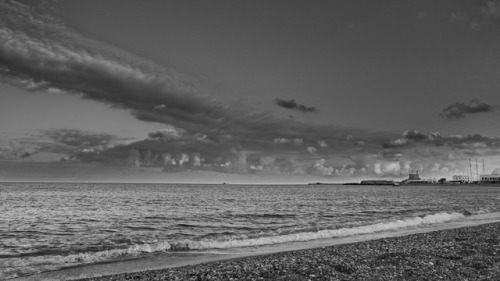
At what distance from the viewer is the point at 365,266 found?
54.8 ft

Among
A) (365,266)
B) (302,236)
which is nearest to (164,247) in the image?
(302,236)

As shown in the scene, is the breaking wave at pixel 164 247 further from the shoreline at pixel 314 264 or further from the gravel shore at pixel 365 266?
the gravel shore at pixel 365 266

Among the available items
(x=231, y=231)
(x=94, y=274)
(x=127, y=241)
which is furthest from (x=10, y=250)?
(x=231, y=231)

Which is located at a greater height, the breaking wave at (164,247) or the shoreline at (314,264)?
the shoreline at (314,264)

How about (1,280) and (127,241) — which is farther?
(127,241)

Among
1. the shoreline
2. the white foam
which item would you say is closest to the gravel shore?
the shoreline

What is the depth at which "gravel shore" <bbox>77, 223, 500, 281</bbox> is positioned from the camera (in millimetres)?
14930

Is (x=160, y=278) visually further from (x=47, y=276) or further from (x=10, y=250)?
(x=10, y=250)

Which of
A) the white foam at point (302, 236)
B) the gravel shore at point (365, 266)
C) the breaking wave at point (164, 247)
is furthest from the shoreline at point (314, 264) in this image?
the white foam at point (302, 236)

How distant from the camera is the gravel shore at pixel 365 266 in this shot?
14930 mm

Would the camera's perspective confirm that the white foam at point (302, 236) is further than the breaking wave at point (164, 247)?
Yes

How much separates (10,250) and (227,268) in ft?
54.8

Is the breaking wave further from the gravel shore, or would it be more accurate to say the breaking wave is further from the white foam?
the gravel shore

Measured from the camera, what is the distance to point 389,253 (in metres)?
20.1
